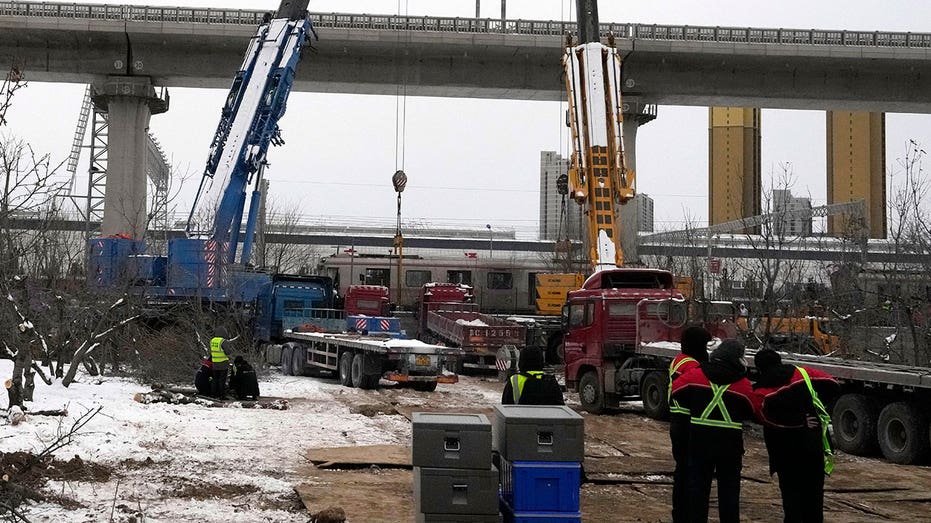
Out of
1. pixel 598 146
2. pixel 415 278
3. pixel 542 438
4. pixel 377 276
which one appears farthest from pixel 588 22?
pixel 542 438

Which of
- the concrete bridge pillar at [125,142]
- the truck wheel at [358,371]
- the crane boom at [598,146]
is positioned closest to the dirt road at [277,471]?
the truck wheel at [358,371]

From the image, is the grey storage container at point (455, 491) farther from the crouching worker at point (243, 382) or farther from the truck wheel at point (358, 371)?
the truck wheel at point (358, 371)

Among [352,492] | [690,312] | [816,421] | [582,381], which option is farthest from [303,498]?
[690,312]

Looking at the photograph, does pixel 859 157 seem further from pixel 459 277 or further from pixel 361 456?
pixel 361 456

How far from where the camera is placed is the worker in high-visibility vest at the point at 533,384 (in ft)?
32.1

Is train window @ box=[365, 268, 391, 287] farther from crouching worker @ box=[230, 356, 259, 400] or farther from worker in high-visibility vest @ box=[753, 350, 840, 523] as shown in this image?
worker in high-visibility vest @ box=[753, 350, 840, 523]

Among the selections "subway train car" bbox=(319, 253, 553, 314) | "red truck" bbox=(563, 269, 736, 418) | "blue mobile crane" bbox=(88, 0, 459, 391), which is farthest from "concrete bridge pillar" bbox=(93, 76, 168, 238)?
"red truck" bbox=(563, 269, 736, 418)

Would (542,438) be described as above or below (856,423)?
above

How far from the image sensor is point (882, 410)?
48.8ft

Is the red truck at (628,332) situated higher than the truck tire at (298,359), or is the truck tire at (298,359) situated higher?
the red truck at (628,332)

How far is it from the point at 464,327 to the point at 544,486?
68.0 feet

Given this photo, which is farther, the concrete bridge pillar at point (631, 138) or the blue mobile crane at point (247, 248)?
the concrete bridge pillar at point (631, 138)

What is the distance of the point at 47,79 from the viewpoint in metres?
40.1

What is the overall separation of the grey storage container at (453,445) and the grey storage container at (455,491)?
0.20 ft
